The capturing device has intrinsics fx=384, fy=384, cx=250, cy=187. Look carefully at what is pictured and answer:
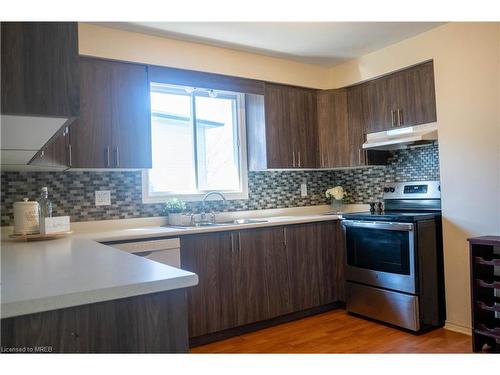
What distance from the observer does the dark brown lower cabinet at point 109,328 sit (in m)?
0.89

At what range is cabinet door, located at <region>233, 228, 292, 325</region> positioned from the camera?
2992 mm

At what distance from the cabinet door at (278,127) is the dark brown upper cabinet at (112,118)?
3.76 feet

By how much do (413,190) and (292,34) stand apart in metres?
1.71

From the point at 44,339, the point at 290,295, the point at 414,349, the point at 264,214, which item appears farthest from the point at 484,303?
the point at 44,339

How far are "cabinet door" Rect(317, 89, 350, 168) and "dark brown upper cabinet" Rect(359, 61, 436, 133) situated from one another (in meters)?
0.26

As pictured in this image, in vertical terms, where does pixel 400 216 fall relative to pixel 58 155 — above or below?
below

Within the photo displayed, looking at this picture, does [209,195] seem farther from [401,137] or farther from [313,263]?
[401,137]

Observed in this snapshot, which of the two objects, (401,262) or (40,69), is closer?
(40,69)

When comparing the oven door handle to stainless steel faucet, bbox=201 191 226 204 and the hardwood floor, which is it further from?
stainless steel faucet, bbox=201 191 226 204

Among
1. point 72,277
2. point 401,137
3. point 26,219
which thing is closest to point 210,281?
point 26,219

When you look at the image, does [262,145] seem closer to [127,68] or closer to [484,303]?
[127,68]

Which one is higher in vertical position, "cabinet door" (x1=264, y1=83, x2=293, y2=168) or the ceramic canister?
"cabinet door" (x1=264, y1=83, x2=293, y2=168)

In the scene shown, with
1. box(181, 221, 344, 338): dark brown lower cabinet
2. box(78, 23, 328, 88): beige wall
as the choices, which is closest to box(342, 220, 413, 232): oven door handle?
box(181, 221, 344, 338): dark brown lower cabinet

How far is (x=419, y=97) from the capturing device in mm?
3209
